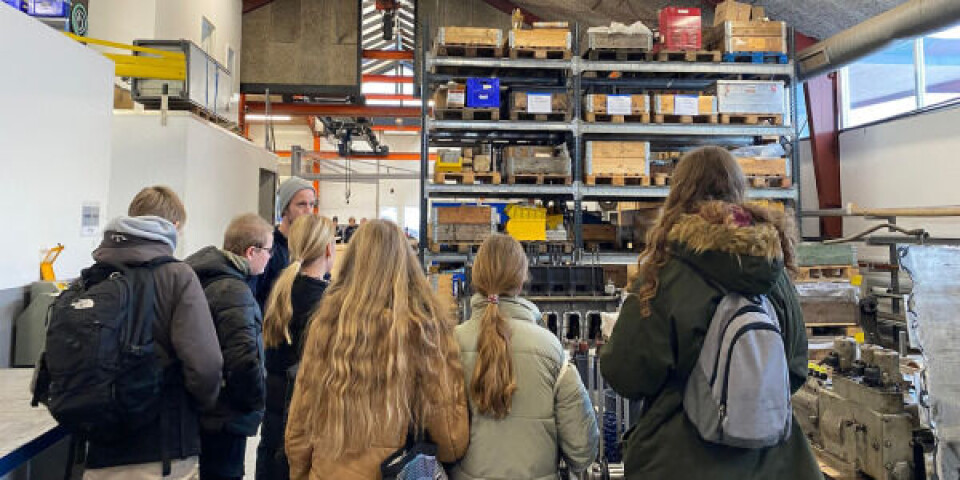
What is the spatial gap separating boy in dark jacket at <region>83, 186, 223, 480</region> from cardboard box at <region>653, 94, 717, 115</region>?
6.18 metres

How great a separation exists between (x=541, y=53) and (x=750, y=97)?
2782 millimetres

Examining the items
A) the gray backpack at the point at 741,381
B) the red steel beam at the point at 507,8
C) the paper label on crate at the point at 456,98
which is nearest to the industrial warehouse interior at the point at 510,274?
the gray backpack at the point at 741,381

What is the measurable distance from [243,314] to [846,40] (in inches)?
305

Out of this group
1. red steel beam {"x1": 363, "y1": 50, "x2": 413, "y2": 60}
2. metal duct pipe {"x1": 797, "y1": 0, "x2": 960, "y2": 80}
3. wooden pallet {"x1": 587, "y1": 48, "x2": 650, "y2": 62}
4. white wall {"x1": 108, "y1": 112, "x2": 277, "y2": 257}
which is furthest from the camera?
red steel beam {"x1": 363, "y1": 50, "x2": 413, "y2": 60}

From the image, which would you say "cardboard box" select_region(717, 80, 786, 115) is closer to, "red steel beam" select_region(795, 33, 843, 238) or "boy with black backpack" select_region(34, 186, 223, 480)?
"red steel beam" select_region(795, 33, 843, 238)

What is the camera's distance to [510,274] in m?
2.02

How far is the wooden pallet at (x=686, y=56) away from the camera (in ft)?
22.9

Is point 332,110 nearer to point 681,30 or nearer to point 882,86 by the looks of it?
point 681,30

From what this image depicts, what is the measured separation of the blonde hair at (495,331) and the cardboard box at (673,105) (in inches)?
216

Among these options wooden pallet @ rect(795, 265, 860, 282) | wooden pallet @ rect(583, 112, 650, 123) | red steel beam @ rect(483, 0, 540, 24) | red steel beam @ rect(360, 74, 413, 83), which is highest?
red steel beam @ rect(483, 0, 540, 24)

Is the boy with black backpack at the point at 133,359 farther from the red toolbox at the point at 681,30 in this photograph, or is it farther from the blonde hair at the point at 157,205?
the red toolbox at the point at 681,30

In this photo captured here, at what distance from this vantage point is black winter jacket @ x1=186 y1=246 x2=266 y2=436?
2.27 meters

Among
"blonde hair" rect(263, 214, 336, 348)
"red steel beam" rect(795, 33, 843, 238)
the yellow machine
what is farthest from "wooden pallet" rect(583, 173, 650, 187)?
the yellow machine

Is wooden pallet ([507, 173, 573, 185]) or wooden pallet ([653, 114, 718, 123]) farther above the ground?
wooden pallet ([653, 114, 718, 123])
